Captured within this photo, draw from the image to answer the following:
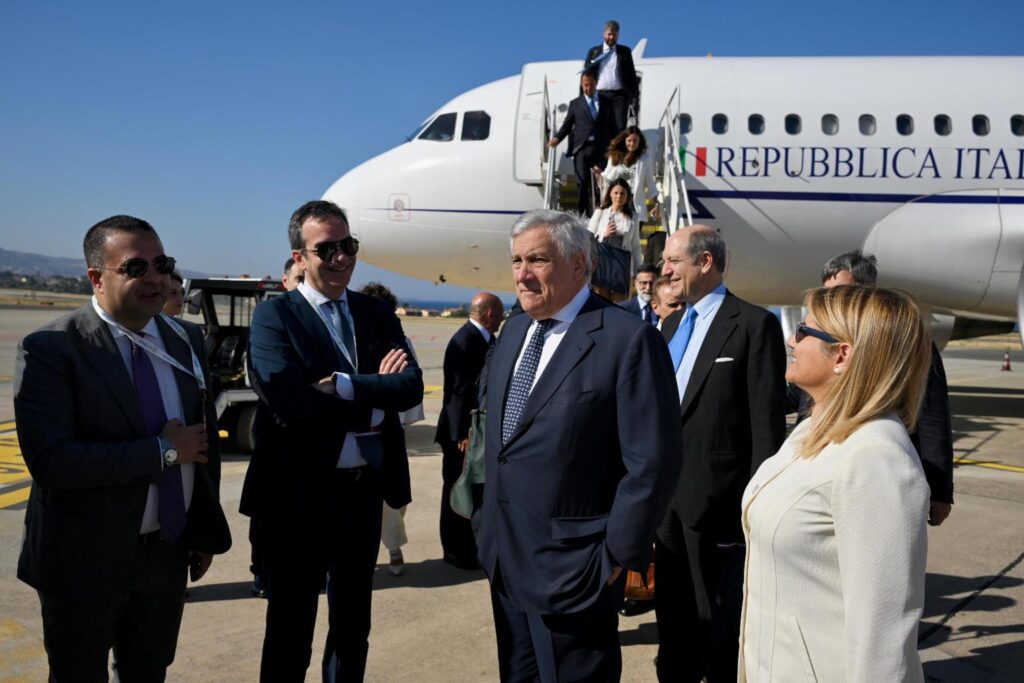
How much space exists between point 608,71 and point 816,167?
3362 mm

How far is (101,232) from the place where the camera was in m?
2.47

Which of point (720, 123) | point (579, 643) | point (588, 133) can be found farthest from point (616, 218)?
point (579, 643)

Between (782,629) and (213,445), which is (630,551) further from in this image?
(213,445)

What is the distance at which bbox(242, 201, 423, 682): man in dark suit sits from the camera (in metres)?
2.80

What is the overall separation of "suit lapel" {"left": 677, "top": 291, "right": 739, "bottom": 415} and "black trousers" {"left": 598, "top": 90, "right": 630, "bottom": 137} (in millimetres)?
6454

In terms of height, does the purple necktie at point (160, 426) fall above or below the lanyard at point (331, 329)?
below

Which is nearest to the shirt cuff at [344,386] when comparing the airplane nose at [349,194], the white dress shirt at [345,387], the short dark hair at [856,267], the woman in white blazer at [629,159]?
the white dress shirt at [345,387]

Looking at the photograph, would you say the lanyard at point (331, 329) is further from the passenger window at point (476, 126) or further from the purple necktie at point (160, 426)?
the passenger window at point (476, 126)

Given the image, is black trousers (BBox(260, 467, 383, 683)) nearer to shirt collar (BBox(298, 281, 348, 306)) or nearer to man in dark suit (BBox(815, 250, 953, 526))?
shirt collar (BBox(298, 281, 348, 306))

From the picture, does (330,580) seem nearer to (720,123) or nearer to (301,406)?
(301,406)

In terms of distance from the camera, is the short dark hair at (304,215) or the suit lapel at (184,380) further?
the short dark hair at (304,215)

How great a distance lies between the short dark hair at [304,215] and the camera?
2996mm

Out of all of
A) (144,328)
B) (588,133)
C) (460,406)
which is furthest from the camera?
(588,133)

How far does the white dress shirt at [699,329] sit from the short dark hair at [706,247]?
0.46 ft
